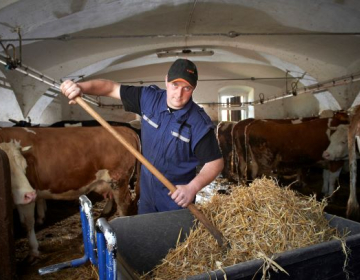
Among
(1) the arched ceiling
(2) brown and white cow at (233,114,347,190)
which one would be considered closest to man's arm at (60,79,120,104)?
(1) the arched ceiling

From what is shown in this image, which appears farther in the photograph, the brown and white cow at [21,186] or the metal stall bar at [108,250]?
the brown and white cow at [21,186]

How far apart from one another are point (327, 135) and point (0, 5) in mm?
7101

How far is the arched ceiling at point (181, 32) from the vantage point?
6098 millimetres

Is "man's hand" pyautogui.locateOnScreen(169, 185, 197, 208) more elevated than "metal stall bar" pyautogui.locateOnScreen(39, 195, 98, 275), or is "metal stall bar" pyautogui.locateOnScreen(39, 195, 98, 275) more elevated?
"man's hand" pyautogui.locateOnScreen(169, 185, 197, 208)

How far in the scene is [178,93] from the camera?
7.09 feet

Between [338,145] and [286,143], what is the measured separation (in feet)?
3.69

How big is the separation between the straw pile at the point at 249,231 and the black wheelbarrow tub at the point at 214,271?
0.10 m

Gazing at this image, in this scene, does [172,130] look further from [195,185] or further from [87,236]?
[87,236]

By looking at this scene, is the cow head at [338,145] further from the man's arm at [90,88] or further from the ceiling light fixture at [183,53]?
the ceiling light fixture at [183,53]

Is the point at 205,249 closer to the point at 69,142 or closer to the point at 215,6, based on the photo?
the point at 69,142

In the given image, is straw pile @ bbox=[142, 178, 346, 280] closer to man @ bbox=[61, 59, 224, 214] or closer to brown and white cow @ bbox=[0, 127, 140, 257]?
man @ bbox=[61, 59, 224, 214]

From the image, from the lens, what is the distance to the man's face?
2.16 meters

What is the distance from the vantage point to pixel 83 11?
6180mm

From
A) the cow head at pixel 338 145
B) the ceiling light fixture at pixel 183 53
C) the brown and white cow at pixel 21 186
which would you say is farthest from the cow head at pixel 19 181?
the ceiling light fixture at pixel 183 53
